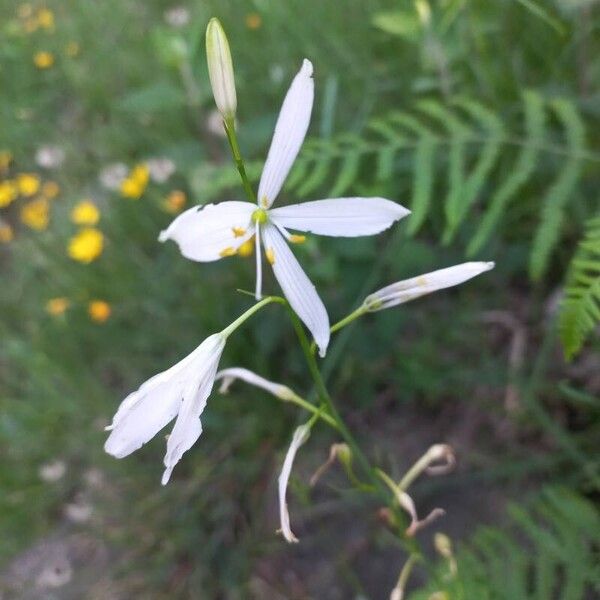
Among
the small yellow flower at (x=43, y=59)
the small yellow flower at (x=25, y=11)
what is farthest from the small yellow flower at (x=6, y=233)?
the small yellow flower at (x=25, y=11)

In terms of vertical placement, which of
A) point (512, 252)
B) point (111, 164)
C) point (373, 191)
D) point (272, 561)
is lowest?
point (272, 561)

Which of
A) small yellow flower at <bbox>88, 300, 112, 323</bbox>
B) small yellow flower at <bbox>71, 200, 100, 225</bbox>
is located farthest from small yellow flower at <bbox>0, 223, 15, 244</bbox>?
small yellow flower at <bbox>88, 300, 112, 323</bbox>

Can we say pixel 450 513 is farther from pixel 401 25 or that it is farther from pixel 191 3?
pixel 191 3

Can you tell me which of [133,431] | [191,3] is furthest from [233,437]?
[191,3]

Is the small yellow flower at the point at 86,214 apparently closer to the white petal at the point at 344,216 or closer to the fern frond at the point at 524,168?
the fern frond at the point at 524,168

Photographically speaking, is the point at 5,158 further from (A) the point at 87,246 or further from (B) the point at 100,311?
(B) the point at 100,311

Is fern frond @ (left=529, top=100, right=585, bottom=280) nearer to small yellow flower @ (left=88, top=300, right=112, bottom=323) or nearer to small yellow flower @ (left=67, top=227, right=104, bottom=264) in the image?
small yellow flower @ (left=88, top=300, right=112, bottom=323)

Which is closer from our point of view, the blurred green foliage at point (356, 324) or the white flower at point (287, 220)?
the white flower at point (287, 220)
